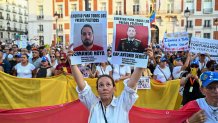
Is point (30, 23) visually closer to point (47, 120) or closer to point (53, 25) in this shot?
point (53, 25)

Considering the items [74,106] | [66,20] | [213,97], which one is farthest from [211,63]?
[66,20]

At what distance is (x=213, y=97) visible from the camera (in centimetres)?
275

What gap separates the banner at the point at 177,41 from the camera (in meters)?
10.6

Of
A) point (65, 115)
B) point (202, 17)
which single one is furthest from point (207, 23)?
point (65, 115)

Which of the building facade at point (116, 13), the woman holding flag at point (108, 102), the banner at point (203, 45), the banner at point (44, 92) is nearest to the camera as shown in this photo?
the woman holding flag at point (108, 102)

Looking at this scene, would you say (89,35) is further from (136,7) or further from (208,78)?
(136,7)

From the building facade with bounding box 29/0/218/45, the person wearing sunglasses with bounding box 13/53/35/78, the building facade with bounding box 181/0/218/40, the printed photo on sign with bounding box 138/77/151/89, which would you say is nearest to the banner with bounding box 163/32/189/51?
the printed photo on sign with bounding box 138/77/151/89

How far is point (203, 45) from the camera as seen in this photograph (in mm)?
8266

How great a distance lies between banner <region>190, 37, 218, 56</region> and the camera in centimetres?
820

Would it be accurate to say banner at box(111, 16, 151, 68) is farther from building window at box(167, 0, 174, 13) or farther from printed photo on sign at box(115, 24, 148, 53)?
building window at box(167, 0, 174, 13)

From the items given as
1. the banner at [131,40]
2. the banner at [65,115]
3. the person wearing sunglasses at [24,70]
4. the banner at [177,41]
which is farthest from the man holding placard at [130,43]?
the banner at [177,41]

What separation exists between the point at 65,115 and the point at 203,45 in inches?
201

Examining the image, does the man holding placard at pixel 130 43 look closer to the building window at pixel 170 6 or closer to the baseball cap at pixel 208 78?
the baseball cap at pixel 208 78

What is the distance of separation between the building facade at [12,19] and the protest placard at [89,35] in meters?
75.6
